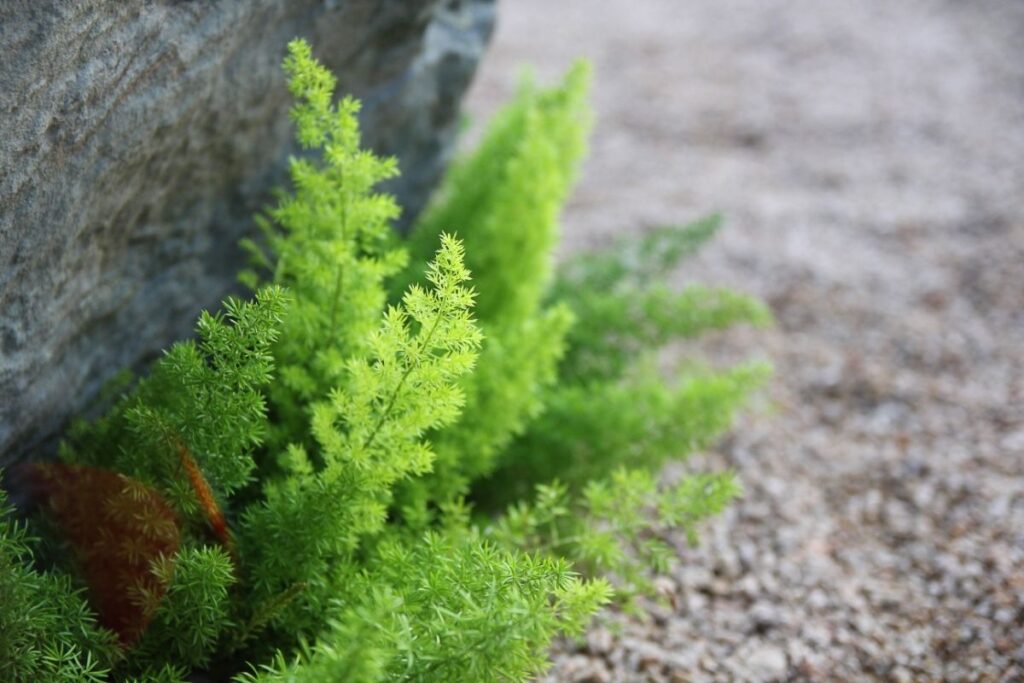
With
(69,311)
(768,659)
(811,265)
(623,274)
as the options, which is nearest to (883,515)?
(768,659)

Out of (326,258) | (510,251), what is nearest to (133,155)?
(326,258)

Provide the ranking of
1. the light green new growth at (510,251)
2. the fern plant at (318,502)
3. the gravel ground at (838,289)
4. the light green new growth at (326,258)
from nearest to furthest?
the fern plant at (318,502), the light green new growth at (326,258), the light green new growth at (510,251), the gravel ground at (838,289)

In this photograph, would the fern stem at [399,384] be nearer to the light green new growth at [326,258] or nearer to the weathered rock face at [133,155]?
the light green new growth at [326,258]

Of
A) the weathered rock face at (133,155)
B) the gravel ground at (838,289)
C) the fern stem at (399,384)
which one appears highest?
the weathered rock face at (133,155)

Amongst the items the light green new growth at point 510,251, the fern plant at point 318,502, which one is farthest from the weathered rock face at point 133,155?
the light green new growth at point 510,251

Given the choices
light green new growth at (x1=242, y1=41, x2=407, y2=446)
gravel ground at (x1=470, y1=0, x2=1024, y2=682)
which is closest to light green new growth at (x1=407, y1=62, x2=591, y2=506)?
light green new growth at (x1=242, y1=41, x2=407, y2=446)

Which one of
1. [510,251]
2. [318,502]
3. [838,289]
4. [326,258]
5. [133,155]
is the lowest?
[838,289]

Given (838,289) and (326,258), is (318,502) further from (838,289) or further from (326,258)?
(838,289)
